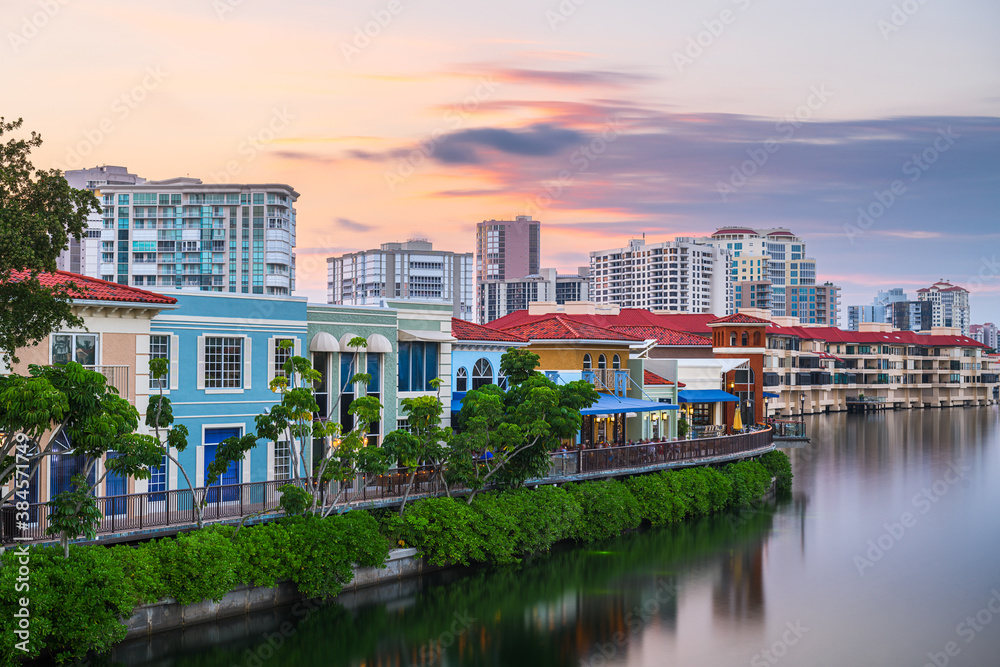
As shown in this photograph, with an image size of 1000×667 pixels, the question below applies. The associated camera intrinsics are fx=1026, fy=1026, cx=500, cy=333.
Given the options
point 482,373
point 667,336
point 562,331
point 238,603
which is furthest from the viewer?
point 667,336

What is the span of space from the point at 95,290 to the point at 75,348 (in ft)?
6.11

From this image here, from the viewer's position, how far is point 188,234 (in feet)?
506

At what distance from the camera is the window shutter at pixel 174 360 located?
33.4 m

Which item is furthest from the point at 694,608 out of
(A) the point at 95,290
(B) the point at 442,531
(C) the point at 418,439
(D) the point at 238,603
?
(A) the point at 95,290

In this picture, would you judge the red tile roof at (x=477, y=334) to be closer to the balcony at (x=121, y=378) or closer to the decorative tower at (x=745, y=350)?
the balcony at (x=121, y=378)

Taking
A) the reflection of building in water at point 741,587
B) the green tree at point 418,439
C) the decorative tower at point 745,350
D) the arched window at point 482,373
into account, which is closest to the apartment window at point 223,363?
the green tree at point 418,439

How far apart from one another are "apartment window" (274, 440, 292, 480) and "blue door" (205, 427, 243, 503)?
5.29ft

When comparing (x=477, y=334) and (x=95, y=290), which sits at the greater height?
(x=95, y=290)

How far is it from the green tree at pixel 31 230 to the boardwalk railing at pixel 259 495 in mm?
4683

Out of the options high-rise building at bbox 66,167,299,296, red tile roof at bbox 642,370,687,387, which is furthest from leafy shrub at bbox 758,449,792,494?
high-rise building at bbox 66,167,299,296

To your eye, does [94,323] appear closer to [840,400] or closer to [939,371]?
[840,400]

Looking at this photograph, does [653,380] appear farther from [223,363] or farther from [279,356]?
[223,363]

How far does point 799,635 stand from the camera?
1264 inches

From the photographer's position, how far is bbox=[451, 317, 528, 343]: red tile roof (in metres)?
47.9
